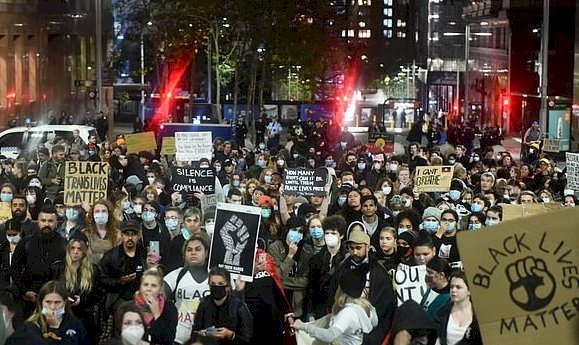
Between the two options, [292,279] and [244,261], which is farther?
[292,279]

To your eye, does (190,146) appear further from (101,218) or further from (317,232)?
(317,232)

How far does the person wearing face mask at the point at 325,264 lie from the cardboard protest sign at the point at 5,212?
13.8ft

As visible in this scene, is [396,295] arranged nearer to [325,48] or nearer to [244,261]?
[244,261]

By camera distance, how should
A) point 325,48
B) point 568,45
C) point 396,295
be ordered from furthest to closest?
point 568,45 < point 325,48 < point 396,295

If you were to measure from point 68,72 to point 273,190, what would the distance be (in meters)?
52.9

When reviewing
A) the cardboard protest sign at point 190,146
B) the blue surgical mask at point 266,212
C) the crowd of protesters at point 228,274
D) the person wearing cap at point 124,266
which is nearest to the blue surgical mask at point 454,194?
the crowd of protesters at point 228,274

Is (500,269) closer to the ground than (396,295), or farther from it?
farther from it

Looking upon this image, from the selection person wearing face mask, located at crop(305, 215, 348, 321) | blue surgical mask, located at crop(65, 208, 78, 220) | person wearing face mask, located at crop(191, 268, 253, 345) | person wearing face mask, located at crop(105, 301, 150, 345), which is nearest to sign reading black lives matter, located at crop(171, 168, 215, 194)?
blue surgical mask, located at crop(65, 208, 78, 220)

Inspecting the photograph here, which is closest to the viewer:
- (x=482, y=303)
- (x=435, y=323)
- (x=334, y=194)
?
(x=482, y=303)

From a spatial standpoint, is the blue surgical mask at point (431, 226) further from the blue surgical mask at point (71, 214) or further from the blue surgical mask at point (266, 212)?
the blue surgical mask at point (71, 214)

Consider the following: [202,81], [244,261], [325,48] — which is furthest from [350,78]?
[244,261]

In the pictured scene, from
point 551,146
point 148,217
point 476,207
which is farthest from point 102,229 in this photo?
point 551,146

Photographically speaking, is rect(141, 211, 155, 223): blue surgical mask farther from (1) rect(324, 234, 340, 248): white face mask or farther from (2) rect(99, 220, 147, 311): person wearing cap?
(1) rect(324, 234, 340, 248): white face mask

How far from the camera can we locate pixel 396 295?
10.1 meters
